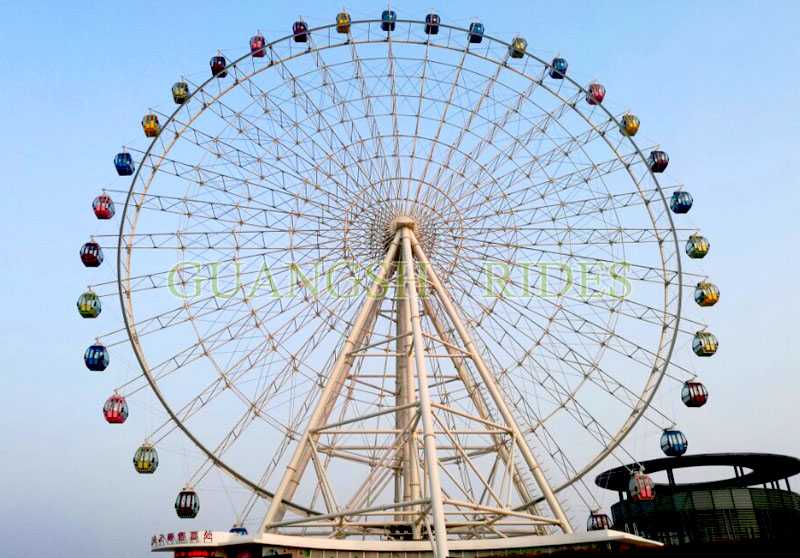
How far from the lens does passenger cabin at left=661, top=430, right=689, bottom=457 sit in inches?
1118

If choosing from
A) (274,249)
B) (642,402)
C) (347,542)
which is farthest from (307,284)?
(642,402)

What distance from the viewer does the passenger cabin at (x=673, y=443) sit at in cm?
2839

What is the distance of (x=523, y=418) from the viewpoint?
29.7 m

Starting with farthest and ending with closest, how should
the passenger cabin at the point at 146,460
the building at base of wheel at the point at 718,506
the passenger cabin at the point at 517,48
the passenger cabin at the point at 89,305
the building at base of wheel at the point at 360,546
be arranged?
the building at base of wheel at the point at 718,506
the passenger cabin at the point at 517,48
the passenger cabin at the point at 89,305
the passenger cabin at the point at 146,460
the building at base of wheel at the point at 360,546

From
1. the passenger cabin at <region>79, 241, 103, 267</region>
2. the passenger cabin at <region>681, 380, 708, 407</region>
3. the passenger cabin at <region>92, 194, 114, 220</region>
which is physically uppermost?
the passenger cabin at <region>92, 194, 114, 220</region>

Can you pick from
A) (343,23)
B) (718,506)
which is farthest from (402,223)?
(718,506)

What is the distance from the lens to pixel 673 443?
2841 cm

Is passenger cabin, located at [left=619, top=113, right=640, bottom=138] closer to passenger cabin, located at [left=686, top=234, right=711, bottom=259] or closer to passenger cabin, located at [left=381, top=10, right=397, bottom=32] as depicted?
passenger cabin, located at [left=686, top=234, right=711, bottom=259]

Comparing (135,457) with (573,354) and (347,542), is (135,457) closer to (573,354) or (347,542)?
(347,542)

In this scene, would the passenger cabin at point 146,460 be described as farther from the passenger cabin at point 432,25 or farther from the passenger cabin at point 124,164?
the passenger cabin at point 432,25

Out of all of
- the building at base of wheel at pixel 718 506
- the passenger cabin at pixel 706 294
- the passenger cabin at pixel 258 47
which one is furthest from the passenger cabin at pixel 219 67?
the building at base of wheel at pixel 718 506

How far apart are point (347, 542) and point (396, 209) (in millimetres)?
13937

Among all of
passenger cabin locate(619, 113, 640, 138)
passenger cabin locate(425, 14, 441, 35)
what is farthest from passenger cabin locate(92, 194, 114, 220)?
passenger cabin locate(619, 113, 640, 138)

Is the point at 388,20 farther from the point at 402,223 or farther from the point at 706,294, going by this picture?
the point at 706,294
